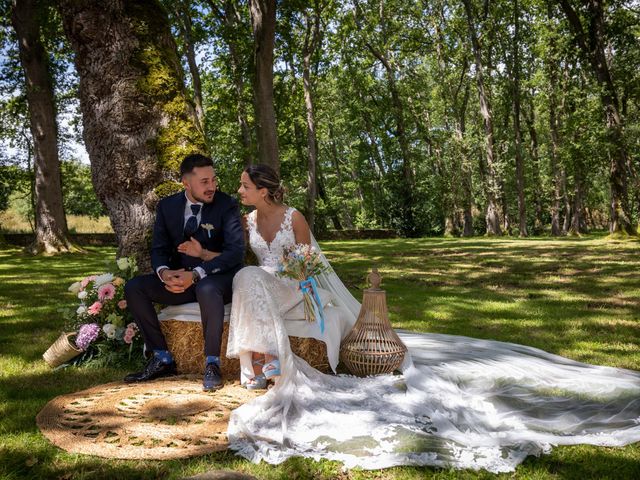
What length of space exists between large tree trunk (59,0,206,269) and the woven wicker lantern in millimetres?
2616

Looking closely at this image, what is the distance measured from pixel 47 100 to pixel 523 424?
59.2ft

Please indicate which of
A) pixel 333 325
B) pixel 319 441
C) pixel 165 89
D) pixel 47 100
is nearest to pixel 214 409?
pixel 319 441

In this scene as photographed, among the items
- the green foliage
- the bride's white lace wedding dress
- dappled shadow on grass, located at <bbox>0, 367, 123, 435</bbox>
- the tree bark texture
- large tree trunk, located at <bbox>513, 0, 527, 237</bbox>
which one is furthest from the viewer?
the green foliage

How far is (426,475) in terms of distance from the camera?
288 cm

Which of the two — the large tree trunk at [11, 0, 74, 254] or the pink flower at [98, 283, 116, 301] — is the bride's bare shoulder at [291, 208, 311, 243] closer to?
the pink flower at [98, 283, 116, 301]

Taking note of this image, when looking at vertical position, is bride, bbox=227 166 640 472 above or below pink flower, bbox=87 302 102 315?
below

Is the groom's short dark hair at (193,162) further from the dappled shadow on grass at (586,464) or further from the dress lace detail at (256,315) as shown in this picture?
the dappled shadow on grass at (586,464)

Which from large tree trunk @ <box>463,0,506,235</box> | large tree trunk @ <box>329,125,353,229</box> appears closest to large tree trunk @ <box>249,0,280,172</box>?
large tree trunk @ <box>463,0,506,235</box>

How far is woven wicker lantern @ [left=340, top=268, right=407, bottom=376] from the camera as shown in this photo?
472 cm

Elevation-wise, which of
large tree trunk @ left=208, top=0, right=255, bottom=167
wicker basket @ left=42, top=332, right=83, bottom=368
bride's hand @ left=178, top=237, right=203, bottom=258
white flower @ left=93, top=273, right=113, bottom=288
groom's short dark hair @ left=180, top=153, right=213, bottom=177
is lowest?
wicker basket @ left=42, top=332, right=83, bottom=368

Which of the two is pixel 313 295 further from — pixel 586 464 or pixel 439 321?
pixel 439 321

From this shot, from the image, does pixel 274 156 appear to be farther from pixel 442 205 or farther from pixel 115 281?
pixel 442 205

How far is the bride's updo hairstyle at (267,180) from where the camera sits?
5082mm

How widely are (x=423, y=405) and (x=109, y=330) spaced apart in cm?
318
